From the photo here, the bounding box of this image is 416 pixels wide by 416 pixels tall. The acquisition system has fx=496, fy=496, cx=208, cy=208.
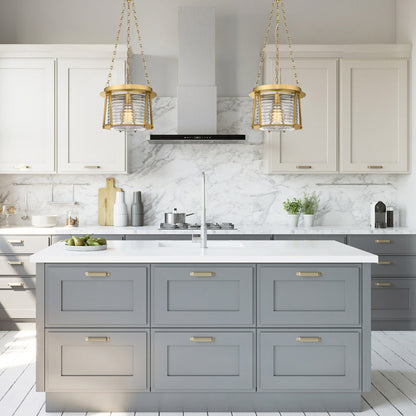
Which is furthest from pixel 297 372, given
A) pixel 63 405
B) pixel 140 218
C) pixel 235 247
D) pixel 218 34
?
pixel 218 34

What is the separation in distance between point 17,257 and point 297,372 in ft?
9.65

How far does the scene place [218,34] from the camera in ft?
17.4

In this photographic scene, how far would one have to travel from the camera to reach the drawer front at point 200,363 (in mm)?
2846

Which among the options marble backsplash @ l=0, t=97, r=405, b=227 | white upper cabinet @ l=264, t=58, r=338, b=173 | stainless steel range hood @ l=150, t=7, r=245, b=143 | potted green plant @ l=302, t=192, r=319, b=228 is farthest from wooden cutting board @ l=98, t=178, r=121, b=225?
potted green plant @ l=302, t=192, r=319, b=228

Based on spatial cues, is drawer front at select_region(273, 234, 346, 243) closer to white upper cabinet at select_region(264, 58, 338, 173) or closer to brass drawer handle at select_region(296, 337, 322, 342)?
white upper cabinet at select_region(264, 58, 338, 173)

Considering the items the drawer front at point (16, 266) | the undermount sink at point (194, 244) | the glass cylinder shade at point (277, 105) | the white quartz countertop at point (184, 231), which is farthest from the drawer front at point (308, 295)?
the drawer front at point (16, 266)

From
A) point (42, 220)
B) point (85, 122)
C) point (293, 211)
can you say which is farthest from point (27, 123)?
point (293, 211)

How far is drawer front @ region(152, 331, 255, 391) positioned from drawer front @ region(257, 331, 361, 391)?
9 cm

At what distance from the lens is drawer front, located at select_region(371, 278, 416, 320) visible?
4.67m

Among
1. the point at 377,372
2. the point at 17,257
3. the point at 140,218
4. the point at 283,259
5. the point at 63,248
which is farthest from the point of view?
the point at 140,218

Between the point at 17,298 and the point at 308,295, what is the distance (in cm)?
298

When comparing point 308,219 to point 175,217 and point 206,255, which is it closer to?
point 175,217

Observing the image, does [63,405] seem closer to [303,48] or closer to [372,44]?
[303,48]

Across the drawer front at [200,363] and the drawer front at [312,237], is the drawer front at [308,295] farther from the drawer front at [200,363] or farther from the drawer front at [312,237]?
the drawer front at [312,237]
